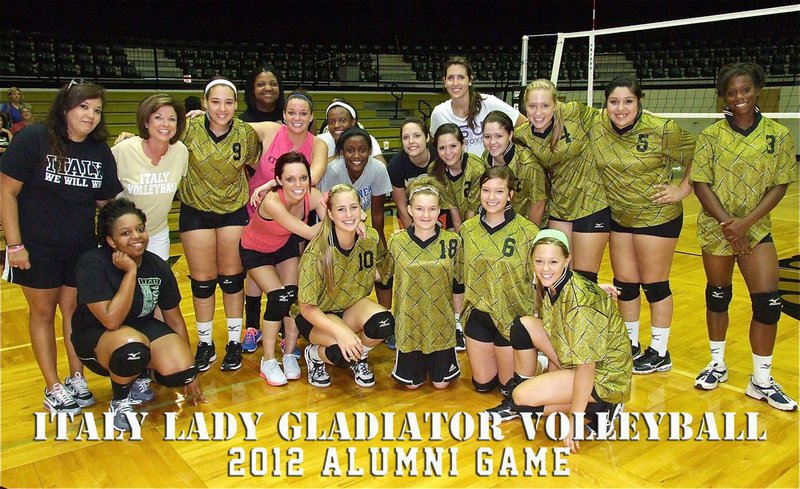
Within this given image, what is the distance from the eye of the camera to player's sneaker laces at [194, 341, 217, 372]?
379 centimetres

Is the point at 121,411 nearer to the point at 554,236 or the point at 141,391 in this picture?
the point at 141,391

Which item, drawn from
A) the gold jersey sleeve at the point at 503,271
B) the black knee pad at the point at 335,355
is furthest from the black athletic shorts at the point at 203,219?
the gold jersey sleeve at the point at 503,271

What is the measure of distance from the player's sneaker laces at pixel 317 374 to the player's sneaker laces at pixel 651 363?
175cm

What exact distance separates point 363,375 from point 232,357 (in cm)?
84

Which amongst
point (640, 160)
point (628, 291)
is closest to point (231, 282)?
point (628, 291)

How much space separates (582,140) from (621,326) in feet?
3.87

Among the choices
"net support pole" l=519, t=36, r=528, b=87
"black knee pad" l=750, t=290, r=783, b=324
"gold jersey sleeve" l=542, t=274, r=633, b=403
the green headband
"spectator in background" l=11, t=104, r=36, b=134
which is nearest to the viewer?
"gold jersey sleeve" l=542, t=274, r=633, b=403

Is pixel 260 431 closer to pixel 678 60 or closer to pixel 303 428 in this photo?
pixel 303 428

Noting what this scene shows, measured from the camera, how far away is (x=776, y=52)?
46.9 feet

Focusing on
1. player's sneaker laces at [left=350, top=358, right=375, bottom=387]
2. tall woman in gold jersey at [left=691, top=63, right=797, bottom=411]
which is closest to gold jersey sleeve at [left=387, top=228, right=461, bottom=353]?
player's sneaker laces at [left=350, top=358, right=375, bottom=387]

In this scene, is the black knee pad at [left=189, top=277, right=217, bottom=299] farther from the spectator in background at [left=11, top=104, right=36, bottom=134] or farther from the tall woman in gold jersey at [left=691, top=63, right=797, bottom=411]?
the spectator in background at [left=11, top=104, right=36, bottom=134]

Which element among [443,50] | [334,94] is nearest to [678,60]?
[443,50]

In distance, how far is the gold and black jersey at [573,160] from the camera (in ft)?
11.7

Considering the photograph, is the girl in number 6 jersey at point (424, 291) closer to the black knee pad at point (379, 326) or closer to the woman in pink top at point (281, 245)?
the black knee pad at point (379, 326)
